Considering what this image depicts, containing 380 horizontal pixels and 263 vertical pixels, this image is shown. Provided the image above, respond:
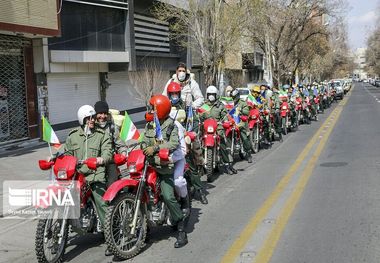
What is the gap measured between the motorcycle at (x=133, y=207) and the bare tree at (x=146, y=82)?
53.4 feet

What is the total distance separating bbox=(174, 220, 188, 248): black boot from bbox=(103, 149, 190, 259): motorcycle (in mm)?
192

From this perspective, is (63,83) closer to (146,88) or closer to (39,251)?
(146,88)

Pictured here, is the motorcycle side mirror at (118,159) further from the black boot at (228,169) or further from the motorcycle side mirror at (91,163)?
the black boot at (228,169)

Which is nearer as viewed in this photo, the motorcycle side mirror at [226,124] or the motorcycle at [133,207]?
the motorcycle at [133,207]

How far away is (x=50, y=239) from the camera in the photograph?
5.09 metres

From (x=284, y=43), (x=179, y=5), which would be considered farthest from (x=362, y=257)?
(x=284, y=43)

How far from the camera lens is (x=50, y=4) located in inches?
600

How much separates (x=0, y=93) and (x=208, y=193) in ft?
28.9

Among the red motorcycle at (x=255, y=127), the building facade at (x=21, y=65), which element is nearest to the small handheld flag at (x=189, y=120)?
the red motorcycle at (x=255, y=127)

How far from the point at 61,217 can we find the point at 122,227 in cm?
61

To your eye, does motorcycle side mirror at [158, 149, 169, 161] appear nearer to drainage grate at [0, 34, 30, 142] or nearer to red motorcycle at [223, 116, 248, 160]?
red motorcycle at [223, 116, 248, 160]

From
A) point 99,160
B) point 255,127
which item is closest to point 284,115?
point 255,127

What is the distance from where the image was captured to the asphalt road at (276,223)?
5.38m

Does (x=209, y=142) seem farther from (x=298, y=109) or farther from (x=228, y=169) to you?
(x=298, y=109)
